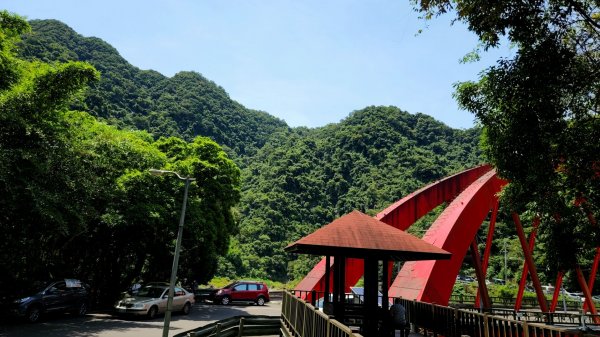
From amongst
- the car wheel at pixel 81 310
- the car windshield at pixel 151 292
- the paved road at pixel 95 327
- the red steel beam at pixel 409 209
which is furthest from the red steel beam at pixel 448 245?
the car wheel at pixel 81 310

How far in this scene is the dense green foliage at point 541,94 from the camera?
862 centimetres

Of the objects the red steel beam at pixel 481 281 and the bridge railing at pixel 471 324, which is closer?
the bridge railing at pixel 471 324

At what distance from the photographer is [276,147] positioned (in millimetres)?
107062

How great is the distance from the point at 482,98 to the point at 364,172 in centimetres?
8346

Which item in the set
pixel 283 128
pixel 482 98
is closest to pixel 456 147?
pixel 283 128

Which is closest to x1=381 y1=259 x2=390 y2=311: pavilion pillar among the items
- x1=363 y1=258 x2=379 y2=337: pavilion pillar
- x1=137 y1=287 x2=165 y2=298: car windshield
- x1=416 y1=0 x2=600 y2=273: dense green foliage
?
x1=363 y1=258 x2=379 y2=337: pavilion pillar

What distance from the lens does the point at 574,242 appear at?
1492cm

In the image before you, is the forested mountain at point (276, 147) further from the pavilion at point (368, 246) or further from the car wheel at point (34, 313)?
the pavilion at point (368, 246)

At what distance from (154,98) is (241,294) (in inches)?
3199

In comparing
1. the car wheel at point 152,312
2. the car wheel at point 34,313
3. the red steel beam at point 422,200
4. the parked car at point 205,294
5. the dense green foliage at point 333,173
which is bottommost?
the parked car at point 205,294

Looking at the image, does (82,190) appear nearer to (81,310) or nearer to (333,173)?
(81,310)

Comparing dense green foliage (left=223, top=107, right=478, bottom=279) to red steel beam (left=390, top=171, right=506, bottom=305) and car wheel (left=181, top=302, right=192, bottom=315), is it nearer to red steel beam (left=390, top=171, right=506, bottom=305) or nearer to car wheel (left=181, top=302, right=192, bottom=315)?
car wheel (left=181, top=302, right=192, bottom=315)

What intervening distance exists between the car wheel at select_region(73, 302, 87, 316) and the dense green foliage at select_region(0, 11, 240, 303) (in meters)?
2.75

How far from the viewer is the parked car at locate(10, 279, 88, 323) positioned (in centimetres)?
1580
